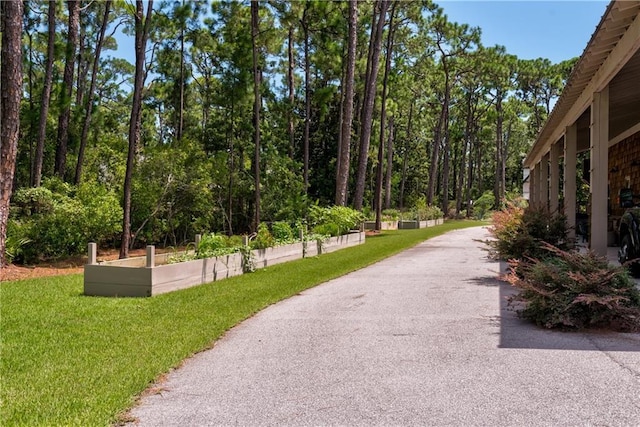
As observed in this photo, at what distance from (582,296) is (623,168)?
1115 cm

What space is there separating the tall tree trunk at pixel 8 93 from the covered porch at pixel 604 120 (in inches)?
381

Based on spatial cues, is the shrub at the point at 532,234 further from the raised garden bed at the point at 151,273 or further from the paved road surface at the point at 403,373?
the raised garden bed at the point at 151,273

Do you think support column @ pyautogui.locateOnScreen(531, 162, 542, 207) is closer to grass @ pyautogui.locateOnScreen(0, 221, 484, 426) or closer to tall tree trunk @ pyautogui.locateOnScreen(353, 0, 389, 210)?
tall tree trunk @ pyautogui.locateOnScreen(353, 0, 389, 210)

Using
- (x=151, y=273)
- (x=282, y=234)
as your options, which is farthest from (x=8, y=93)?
(x=282, y=234)

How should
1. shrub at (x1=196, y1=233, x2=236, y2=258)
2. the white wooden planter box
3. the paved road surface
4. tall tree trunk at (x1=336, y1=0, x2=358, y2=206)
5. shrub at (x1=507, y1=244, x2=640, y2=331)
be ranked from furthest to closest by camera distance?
1. the white wooden planter box
2. tall tree trunk at (x1=336, y1=0, x2=358, y2=206)
3. shrub at (x1=196, y1=233, x2=236, y2=258)
4. shrub at (x1=507, y1=244, x2=640, y2=331)
5. the paved road surface

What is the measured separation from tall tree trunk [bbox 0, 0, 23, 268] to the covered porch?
9673mm

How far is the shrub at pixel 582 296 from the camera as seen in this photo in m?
5.03

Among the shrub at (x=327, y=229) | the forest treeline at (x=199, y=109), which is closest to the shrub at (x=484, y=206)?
the forest treeline at (x=199, y=109)

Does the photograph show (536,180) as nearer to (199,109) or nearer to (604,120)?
(604,120)

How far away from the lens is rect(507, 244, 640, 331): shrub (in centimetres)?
503

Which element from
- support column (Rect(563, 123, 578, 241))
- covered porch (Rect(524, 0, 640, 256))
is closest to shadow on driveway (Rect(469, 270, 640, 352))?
covered porch (Rect(524, 0, 640, 256))

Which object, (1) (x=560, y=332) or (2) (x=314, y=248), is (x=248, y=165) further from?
(1) (x=560, y=332)

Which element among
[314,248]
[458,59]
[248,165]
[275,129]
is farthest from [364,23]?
[314,248]

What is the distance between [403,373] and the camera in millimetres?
3869
